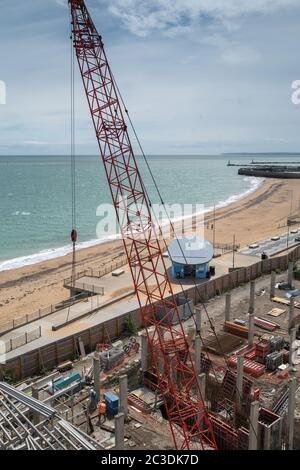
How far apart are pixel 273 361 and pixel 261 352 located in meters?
1.25

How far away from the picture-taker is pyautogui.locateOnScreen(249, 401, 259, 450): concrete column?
17.5m

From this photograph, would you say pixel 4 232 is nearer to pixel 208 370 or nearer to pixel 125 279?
pixel 125 279

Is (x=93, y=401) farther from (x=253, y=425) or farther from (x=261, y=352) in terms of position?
(x=261, y=352)

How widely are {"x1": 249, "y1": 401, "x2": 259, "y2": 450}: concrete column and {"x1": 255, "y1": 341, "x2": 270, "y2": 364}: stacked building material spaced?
8.66 meters

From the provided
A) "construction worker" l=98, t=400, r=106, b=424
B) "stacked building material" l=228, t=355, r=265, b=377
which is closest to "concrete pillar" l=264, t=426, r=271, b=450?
"stacked building material" l=228, t=355, r=265, b=377

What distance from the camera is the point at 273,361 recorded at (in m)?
24.8

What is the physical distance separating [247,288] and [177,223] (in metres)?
53.8

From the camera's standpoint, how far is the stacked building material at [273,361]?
2488 cm

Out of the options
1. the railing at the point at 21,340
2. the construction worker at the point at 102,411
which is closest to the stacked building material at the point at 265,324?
the construction worker at the point at 102,411

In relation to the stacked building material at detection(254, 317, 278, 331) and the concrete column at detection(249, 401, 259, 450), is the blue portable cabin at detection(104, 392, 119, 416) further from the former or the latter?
the stacked building material at detection(254, 317, 278, 331)

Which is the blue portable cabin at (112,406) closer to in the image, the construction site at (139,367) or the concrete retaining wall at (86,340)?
the construction site at (139,367)
